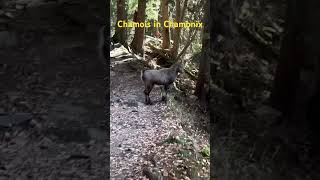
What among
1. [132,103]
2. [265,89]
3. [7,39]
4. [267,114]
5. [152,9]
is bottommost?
[132,103]

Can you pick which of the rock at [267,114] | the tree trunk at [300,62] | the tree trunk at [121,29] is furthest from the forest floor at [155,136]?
the tree trunk at [121,29]

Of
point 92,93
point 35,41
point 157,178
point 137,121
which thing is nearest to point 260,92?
point 157,178

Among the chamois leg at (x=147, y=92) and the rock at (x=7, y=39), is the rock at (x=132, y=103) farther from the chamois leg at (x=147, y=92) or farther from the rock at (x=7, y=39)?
the rock at (x=7, y=39)

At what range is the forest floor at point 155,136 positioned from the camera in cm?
368

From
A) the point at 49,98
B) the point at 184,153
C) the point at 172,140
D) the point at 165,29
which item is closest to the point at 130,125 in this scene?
the point at 172,140

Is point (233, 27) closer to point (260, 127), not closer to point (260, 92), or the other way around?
point (260, 92)

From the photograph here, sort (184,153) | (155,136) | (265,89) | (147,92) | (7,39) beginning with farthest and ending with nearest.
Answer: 1. (7,39)
2. (147,92)
3. (155,136)
4. (184,153)
5. (265,89)

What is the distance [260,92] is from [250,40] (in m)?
0.44

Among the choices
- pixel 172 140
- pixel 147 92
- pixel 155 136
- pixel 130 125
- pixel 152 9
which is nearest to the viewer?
pixel 172 140

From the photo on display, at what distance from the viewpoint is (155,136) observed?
4.36 m

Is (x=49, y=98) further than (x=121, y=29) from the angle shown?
No

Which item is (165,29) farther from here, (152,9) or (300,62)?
(300,62)

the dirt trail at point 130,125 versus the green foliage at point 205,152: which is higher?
the dirt trail at point 130,125

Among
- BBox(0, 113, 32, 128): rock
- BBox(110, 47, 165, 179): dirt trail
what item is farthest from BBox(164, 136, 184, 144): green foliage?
BBox(0, 113, 32, 128): rock
